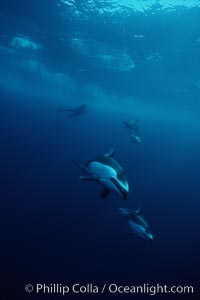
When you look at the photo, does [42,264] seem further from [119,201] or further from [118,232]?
[119,201]

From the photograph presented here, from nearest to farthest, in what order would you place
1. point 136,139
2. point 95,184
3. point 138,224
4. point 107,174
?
point 107,174 → point 138,224 → point 136,139 → point 95,184

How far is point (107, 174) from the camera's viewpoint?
4.05 metres

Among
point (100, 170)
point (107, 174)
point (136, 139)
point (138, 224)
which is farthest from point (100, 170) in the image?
point (136, 139)

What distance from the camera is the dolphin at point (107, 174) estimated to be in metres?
3.98

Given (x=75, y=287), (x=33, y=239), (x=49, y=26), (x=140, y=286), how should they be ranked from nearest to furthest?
(x=75, y=287) → (x=140, y=286) → (x=33, y=239) → (x=49, y=26)

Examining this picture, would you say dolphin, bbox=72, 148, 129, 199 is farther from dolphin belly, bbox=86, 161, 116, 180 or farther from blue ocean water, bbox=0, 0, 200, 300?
blue ocean water, bbox=0, 0, 200, 300

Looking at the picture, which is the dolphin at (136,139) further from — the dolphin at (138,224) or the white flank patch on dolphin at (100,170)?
the white flank patch on dolphin at (100,170)

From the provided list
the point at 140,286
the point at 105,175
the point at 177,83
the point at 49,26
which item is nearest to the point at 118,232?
the point at 140,286

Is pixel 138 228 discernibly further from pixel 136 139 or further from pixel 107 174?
pixel 136 139

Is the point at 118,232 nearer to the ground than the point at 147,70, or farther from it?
nearer to the ground

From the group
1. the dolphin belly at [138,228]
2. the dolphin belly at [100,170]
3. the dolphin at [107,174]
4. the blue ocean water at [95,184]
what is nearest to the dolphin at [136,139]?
the dolphin belly at [138,228]

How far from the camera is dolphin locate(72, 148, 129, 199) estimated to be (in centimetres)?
398

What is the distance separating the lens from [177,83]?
1168 inches

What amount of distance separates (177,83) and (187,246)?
18.6 metres
